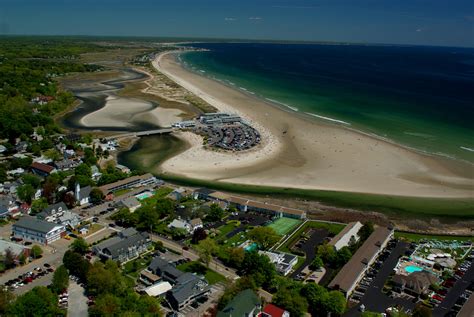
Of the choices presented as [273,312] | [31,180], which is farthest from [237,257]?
[31,180]

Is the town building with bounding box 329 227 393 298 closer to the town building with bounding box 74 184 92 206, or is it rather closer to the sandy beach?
the sandy beach

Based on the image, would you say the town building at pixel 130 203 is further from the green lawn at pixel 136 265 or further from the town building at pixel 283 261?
the town building at pixel 283 261

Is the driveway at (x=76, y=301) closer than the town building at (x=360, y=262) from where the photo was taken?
Yes

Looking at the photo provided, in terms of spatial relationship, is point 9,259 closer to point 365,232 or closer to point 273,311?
point 273,311

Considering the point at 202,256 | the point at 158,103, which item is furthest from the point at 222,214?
the point at 158,103

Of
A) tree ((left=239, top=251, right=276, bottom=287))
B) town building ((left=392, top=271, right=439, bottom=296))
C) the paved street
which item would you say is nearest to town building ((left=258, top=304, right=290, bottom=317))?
tree ((left=239, top=251, right=276, bottom=287))

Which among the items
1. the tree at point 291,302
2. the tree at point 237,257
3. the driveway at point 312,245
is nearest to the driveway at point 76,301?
the tree at point 237,257

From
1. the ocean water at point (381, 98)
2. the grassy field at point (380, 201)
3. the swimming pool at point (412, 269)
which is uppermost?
the ocean water at point (381, 98)

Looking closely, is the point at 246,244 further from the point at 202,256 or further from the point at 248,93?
the point at 248,93
